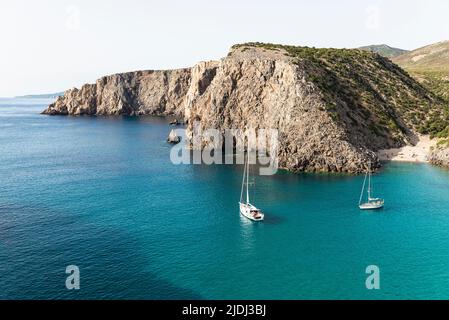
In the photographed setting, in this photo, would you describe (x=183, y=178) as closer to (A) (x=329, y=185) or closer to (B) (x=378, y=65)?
(A) (x=329, y=185)

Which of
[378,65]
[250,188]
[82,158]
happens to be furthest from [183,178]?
[378,65]

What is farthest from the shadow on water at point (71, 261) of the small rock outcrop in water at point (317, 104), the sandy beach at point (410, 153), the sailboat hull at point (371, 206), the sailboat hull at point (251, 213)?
the sandy beach at point (410, 153)

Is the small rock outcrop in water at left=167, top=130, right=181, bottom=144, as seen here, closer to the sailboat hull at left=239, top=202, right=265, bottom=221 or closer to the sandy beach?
the sandy beach

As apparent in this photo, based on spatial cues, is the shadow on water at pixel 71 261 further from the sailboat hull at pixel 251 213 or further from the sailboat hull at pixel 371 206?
the sailboat hull at pixel 371 206

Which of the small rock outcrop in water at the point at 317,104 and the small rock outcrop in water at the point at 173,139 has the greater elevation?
the small rock outcrop in water at the point at 317,104

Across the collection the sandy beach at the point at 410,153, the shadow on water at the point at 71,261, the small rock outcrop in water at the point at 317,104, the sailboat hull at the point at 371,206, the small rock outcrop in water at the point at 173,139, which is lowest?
the shadow on water at the point at 71,261

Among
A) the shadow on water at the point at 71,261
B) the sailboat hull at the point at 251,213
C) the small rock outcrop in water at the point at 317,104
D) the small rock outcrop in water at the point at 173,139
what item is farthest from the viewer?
the small rock outcrop in water at the point at 173,139
